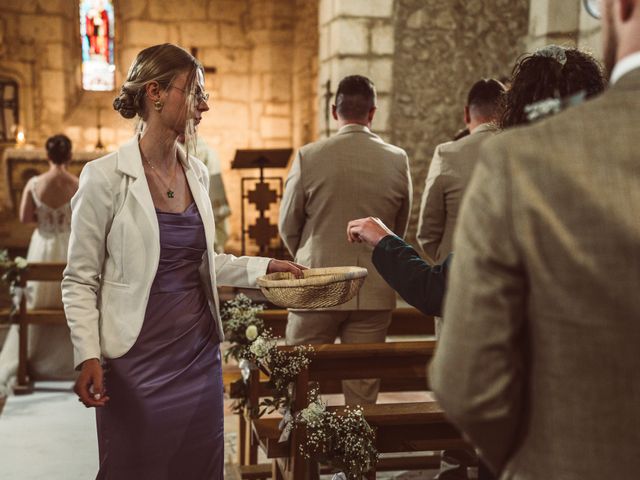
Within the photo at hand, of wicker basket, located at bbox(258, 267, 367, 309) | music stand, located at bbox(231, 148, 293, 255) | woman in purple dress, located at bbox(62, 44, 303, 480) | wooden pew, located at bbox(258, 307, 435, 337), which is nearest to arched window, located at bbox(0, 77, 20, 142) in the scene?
music stand, located at bbox(231, 148, 293, 255)

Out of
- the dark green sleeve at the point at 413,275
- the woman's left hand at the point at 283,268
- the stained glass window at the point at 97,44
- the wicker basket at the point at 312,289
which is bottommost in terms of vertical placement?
the wicker basket at the point at 312,289

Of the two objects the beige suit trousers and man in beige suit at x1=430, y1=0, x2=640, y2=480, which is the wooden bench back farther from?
man in beige suit at x1=430, y1=0, x2=640, y2=480

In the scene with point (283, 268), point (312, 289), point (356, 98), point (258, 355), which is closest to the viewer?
point (312, 289)

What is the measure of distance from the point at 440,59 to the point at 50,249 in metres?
3.64

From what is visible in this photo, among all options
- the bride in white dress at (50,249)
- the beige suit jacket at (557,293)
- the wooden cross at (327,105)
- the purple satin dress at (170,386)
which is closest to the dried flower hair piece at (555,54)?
the beige suit jacket at (557,293)

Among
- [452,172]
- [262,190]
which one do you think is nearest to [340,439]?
[452,172]

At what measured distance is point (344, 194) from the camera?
329cm

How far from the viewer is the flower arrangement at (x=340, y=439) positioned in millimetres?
2316

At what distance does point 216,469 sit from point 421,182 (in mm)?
4677

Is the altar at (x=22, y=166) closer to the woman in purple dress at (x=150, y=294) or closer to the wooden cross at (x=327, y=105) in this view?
the wooden cross at (x=327, y=105)

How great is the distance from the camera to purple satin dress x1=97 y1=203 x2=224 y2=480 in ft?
6.46

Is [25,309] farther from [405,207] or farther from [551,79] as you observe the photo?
[551,79]

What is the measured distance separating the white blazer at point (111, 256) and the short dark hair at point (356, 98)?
1525mm

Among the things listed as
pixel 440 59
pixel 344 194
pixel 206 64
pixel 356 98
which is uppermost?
pixel 206 64
